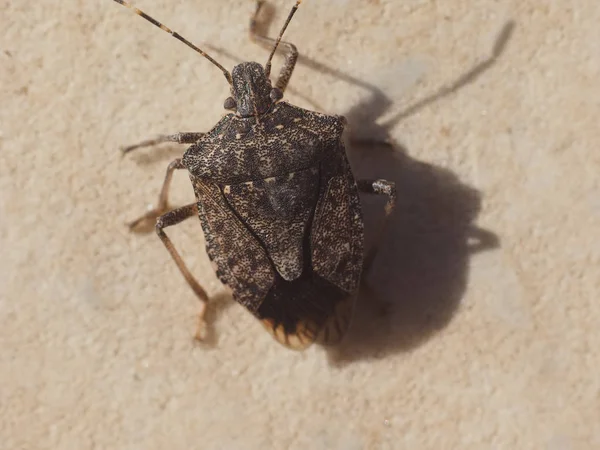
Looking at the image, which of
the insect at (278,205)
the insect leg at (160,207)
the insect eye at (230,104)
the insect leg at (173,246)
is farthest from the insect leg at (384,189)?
the insect leg at (160,207)

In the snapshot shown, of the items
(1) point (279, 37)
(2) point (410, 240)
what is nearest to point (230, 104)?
(1) point (279, 37)

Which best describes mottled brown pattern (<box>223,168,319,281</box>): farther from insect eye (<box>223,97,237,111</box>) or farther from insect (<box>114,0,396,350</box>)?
insect eye (<box>223,97,237,111</box>)

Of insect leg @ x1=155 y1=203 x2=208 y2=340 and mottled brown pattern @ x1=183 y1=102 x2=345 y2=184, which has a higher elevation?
mottled brown pattern @ x1=183 y1=102 x2=345 y2=184

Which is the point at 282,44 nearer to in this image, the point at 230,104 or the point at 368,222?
the point at 230,104

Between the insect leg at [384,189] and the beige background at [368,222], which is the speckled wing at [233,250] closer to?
the beige background at [368,222]

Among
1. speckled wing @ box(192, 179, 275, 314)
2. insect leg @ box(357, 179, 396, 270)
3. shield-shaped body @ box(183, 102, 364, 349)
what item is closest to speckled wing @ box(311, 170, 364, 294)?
shield-shaped body @ box(183, 102, 364, 349)

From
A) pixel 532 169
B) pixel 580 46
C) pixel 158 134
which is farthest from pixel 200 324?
pixel 580 46
